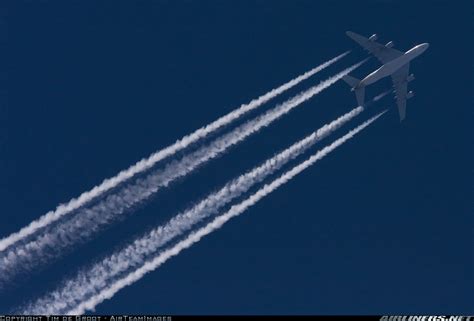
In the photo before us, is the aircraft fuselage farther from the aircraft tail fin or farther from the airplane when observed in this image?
the aircraft tail fin

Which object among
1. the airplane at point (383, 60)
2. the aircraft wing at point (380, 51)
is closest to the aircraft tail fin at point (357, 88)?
the airplane at point (383, 60)

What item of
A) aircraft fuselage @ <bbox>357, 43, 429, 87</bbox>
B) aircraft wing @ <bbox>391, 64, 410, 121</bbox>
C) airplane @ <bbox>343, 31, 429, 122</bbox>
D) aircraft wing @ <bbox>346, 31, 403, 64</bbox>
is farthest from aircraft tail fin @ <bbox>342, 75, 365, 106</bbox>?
aircraft wing @ <bbox>391, 64, 410, 121</bbox>

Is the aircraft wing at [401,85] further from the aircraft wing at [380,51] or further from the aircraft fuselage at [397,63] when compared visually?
the aircraft fuselage at [397,63]

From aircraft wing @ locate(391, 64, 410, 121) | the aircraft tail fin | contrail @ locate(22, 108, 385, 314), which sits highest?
aircraft wing @ locate(391, 64, 410, 121)

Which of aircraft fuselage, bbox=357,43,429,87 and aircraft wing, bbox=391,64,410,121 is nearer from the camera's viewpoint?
aircraft fuselage, bbox=357,43,429,87

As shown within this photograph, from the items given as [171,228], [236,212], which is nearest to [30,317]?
[171,228]
